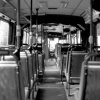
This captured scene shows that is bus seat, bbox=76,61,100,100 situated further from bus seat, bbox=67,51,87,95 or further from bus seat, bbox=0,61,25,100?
bus seat, bbox=67,51,87,95

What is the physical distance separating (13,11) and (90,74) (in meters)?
5.57

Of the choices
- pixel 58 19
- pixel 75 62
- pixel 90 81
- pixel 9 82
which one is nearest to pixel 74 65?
pixel 75 62

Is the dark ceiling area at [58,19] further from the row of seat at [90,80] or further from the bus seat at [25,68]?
the row of seat at [90,80]

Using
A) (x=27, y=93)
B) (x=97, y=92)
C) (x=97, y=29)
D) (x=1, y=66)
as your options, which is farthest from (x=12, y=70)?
(x=97, y=29)

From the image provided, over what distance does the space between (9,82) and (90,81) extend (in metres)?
0.87

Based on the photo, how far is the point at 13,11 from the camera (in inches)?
290

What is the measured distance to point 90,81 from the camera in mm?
2318

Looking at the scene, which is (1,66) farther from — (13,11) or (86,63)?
(13,11)

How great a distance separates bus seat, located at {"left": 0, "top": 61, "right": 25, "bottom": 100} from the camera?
7.59 ft

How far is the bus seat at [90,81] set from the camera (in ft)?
7.44

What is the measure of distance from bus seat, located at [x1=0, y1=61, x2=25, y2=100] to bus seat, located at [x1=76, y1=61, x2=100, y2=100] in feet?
2.26

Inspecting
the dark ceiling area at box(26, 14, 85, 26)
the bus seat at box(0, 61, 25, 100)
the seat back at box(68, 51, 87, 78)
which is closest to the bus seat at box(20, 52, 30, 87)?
the bus seat at box(0, 61, 25, 100)

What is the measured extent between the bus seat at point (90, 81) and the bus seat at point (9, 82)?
69 cm

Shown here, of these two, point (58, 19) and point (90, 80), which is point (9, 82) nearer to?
point (90, 80)
